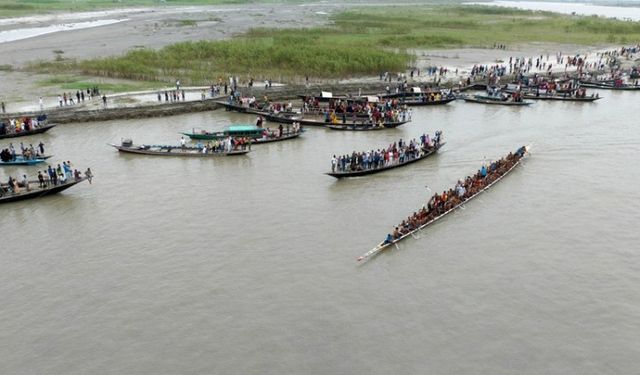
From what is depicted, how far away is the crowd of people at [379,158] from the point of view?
32156 millimetres

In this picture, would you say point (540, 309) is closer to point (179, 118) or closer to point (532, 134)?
point (532, 134)

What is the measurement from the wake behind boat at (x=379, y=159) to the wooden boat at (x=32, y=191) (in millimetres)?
14913

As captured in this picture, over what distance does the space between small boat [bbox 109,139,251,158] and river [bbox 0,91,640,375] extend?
2.46ft

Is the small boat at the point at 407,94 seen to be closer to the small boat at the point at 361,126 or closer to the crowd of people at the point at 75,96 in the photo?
the small boat at the point at 361,126

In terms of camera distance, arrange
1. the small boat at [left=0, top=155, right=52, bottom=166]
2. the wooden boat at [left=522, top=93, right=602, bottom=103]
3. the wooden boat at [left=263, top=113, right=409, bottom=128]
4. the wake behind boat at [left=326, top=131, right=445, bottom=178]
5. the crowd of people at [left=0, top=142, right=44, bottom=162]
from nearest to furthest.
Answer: the wake behind boat at [left=326, top=131, right=445, bottom=178] → the crowd of people at [left=0, top=142, right=44, bottom=162] → the small boat at [left=0, top=155, right=52, bottom=166] → the wooden boat at [left=263, top=113, right=409, bottom=128] → the wooden boat at [left=522, top=93, right=602, bottom=103]

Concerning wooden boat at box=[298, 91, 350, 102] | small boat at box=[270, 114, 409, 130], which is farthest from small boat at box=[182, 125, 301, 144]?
wooden boat at box=[298, 91, 350, 102]

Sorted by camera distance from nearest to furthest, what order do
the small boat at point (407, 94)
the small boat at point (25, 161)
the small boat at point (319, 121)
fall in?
1. the small boat at point (25, 161)
2. the small boat at point (319, 121)
3. the small boat at point (407, 94)

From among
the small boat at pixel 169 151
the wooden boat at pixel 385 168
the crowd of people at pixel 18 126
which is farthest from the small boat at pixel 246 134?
the crowd of people at pixel 18 126

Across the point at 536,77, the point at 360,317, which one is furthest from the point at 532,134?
the point at 360,317

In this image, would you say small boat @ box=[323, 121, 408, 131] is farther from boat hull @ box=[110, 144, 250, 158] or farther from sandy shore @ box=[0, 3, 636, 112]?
sandy shore @ box=[0, 3, 636, 112]

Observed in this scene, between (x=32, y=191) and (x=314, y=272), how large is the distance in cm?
1758

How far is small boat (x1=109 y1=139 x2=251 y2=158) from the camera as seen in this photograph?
117ft

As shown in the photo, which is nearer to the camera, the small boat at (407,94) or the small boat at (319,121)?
the small boat at (319,121)

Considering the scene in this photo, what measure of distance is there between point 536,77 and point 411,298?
48901 mm
